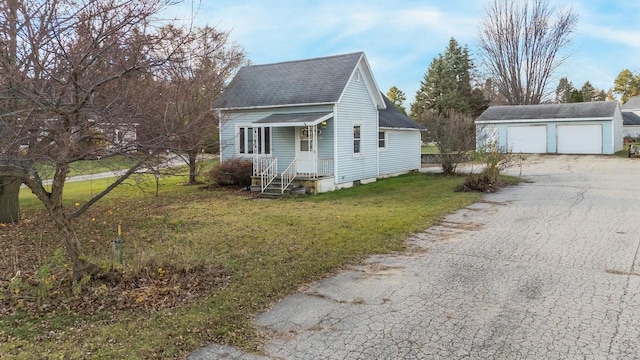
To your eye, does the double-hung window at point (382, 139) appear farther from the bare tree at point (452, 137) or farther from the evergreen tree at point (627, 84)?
the evergreen tree at point (627, 84)

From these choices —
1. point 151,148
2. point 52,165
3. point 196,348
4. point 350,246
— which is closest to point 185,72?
point 151,148

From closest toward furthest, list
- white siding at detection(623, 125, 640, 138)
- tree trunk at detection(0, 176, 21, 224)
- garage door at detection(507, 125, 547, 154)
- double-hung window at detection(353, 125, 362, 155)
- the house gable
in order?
1. tree trunk at detection(0, 176, 21, 224)
2. the house gable
3. double-hung window at detection(353, 125, 362, 155)
4. garage door at detection(507, 125, 547, 154)
5. white siding at detection(623, 125, 640, 138)

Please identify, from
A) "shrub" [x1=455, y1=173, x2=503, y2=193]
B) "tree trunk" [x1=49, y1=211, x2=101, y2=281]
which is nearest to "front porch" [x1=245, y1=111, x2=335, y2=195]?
"shrub" [x1=455, y1=173, x2=503, y2=193]

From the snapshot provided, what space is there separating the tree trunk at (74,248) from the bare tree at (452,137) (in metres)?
16.6

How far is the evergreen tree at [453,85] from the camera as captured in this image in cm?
4662

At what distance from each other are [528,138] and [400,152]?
17.6 metres

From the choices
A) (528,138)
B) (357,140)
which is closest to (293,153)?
(357,140)

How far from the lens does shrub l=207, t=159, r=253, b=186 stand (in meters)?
16.8

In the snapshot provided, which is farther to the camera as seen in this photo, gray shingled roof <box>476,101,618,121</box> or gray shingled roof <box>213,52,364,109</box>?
gray shingled roof <box>476,101,618,121</box>

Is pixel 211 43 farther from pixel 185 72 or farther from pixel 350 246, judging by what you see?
pixel 350 246

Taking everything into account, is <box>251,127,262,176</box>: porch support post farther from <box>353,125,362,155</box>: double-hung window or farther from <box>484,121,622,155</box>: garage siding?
<box>484,121,622,155</box>: garage siding

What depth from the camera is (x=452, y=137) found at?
19.3 m

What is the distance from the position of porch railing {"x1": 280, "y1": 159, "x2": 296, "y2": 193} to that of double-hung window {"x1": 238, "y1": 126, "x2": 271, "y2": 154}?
1.55m

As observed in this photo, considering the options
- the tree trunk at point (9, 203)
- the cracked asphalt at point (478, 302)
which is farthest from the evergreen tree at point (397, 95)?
the tree trunk at point (9, 203)
